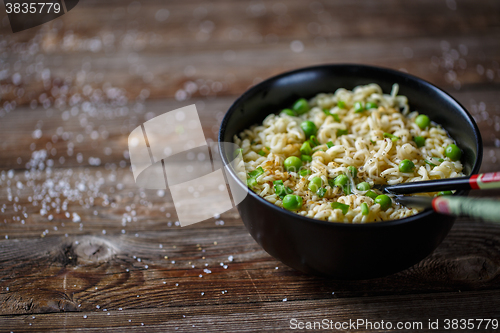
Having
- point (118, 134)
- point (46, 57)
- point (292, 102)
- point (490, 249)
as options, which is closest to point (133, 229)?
point (118, 134)

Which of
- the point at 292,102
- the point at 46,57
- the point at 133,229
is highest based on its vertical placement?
the point at 292,102

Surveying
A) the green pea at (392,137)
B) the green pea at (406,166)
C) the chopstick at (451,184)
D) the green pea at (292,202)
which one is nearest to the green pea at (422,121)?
the green pea at (392,137)

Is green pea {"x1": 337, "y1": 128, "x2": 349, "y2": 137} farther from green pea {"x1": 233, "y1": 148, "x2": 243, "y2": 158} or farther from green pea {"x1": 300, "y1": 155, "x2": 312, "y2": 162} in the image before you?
green pea {"x1": 233, "y1": 148, "x2": 243, "y2": 158}

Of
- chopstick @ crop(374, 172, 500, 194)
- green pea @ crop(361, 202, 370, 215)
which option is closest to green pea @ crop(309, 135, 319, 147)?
chopstick @ crop(374, 172, 500, 194)

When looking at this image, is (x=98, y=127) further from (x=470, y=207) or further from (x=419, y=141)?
(x=470, y=207)

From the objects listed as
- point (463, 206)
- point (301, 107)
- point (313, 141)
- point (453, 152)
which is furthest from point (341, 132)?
point (463, 206)

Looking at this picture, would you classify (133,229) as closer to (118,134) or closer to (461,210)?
(118,134)
